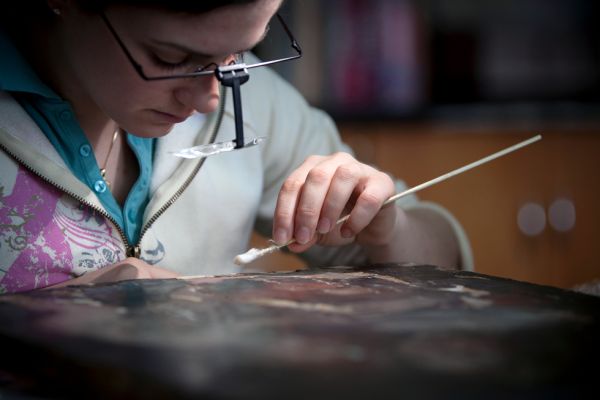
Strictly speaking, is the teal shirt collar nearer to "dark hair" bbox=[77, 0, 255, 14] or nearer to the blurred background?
"dark hair" bbox=[77, 0, 255, 14]

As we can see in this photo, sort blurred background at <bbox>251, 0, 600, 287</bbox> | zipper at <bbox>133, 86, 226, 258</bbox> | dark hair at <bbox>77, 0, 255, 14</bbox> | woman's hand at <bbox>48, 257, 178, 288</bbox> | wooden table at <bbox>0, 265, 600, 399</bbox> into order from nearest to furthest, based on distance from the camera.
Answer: wooden table at <bbox>0, 265, 600, 399</bbox> < dark hair at <bbox>77, 0, 255, 14</bbox> < woman's hand at <bbox>48, 257, 178, 288</bbox> < zipper at <bbox>133, 86, 226, 258</bbox> < blurred background at <bbox>251, 0, 600, 287</bbox>

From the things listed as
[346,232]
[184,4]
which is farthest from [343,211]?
[184,4]

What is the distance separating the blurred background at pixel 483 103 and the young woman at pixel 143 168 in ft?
3.86

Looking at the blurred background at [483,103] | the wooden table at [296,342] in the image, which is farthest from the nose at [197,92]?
the blurred background at [483,103]

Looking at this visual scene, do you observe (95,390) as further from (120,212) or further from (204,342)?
(120,212)

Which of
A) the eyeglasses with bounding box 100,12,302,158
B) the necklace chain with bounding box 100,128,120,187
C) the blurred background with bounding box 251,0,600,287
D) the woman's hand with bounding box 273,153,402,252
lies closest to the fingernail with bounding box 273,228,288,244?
the woman's hand with bounding box 273,153,402,252

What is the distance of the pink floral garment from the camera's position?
33.4 inches

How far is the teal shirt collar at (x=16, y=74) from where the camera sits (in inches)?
33.4

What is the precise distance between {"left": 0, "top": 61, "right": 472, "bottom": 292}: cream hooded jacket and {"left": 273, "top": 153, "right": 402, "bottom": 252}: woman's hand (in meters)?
0.17

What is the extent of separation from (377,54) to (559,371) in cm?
193

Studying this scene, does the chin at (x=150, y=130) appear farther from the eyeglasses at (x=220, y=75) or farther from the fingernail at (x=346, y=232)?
the fingernail at (x=346, y=232)

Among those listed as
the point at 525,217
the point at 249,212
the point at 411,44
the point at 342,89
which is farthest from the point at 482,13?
the point at 249,212

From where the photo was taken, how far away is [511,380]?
0.45 meters

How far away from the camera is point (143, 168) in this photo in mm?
955
